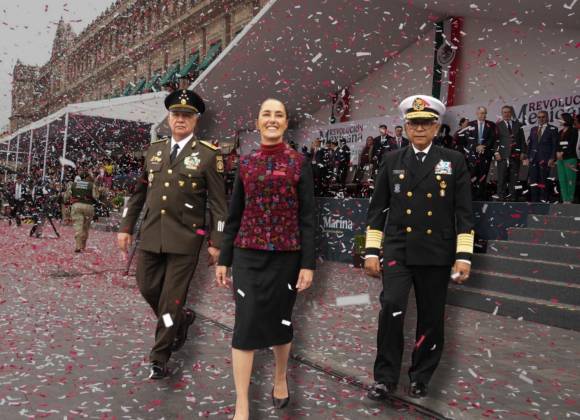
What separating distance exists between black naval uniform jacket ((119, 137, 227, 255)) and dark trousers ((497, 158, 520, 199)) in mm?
9109

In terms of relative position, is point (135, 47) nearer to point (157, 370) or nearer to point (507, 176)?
point (507, 176)

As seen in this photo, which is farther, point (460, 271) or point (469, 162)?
point (469, 162)

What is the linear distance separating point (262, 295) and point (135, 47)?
50.1 meters

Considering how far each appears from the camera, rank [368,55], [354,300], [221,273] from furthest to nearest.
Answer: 1. [368,55]
2. [354,300]
3. [221,273]

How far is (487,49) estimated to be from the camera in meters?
16.8

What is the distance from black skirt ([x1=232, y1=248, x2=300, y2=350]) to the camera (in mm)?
3593

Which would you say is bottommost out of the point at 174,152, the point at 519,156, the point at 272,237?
the point at 272,237

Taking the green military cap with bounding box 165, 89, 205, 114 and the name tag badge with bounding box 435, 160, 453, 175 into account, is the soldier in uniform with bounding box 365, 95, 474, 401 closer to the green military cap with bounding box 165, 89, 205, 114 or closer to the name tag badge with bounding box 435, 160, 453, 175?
the name tag badge with bounding box 435, 160, 453, 175

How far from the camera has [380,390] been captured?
4.12m

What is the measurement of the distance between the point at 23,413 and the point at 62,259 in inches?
370

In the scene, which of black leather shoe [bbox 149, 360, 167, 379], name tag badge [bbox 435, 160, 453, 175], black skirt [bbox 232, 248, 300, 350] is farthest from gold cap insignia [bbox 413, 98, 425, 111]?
black leather shoe [bbox 149, 360, 167, 379]

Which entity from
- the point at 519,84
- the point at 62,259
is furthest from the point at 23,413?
the point at 519,84

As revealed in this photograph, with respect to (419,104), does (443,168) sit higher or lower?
lower

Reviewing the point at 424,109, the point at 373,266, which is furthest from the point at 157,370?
the point at 424,109
